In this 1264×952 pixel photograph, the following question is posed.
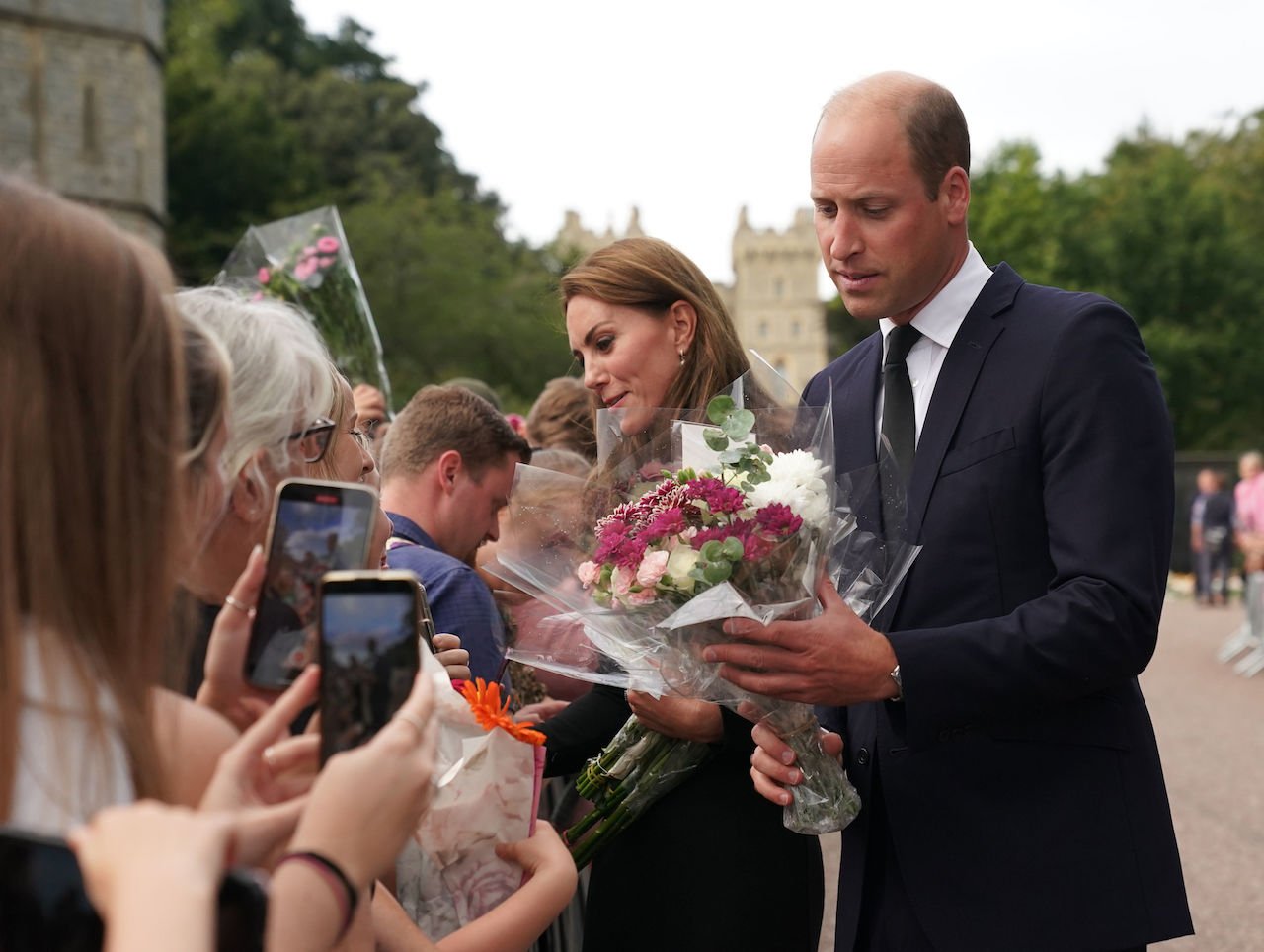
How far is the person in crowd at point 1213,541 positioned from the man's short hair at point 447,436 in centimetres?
2263

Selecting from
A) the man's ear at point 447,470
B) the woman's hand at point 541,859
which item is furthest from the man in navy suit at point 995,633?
the man's ear at point 447,470

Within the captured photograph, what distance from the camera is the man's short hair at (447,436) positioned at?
416 cm

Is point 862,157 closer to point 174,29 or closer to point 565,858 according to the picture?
point 565,858

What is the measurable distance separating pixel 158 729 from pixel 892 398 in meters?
1.92

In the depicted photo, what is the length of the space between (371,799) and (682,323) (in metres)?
2.29

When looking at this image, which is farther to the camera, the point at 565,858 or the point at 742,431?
the point at 742,431

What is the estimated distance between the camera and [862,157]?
2.98 meters

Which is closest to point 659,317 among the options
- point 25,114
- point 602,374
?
point 602,374

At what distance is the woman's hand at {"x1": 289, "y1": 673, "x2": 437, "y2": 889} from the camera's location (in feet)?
4.91

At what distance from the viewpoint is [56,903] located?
139cm

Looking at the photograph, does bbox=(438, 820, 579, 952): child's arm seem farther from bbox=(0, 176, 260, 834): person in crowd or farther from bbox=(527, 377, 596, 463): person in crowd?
bbox=(527, 377, 596, 463): person in crowd

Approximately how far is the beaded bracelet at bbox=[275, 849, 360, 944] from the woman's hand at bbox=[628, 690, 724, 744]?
1.62m

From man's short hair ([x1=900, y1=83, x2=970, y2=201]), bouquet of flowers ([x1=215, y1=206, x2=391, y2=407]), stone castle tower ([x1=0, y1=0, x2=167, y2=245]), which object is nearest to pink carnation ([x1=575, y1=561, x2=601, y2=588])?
man's short hair ([x1=900, y1=83, x2=970, y2=201])

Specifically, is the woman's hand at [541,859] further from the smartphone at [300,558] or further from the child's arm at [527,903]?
the smartphone at [300,558]
